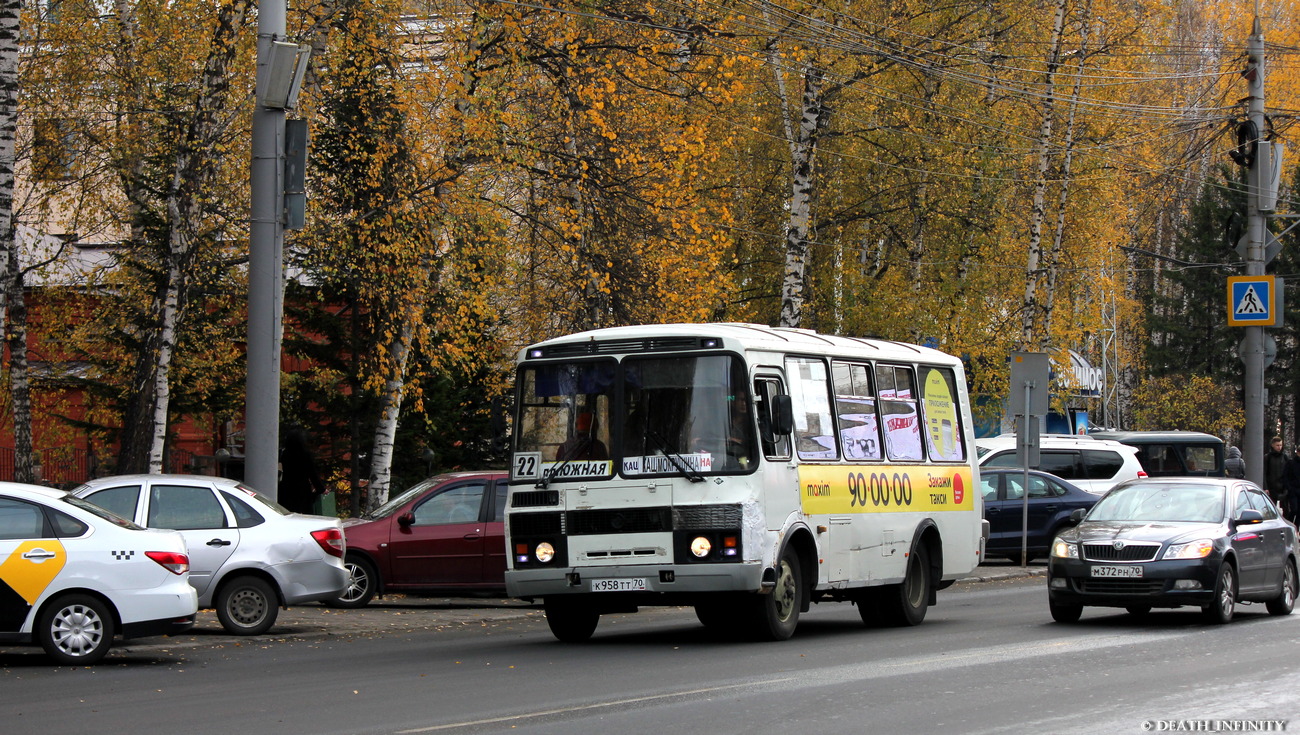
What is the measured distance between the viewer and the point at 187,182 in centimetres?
2000

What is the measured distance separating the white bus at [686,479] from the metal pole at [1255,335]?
743 inches

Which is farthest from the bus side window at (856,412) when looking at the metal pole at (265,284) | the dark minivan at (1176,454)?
the dark minivan at (1176,454)

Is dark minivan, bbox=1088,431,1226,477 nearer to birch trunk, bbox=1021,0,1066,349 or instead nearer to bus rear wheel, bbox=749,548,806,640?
birch trunk, bbox=1021,0,1066,349

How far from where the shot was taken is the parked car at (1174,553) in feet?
52.1

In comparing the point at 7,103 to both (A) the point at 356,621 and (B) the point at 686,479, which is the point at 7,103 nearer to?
(A) the point at 356,621

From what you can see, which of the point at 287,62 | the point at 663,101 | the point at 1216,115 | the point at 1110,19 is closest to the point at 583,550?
the point at 287,62

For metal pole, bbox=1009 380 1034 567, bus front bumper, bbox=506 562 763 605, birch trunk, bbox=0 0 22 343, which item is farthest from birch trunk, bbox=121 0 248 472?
metal pole, bbox=1009 380 1034 567

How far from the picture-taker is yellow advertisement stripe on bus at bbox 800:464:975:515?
601 inches

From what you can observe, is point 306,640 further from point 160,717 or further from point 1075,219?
point 1075,219

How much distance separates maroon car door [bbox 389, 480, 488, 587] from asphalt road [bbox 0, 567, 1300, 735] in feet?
6.68

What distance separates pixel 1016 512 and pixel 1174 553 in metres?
11.4

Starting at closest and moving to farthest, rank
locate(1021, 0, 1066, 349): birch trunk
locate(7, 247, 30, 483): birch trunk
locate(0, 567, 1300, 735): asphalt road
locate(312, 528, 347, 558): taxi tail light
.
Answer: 1. locate(0, 567, 1300, 735): asphalt road
2. locate(312, 528, 347, 558): taxi tail light
3. locate(7, 247, 30, 483): birch trunk
4. locate(1021, 0, 1066, 349): birch trunk

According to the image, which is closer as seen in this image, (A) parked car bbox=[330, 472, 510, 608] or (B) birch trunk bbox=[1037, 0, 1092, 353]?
(A) parked car bbox=[330, 472, 510, 608]

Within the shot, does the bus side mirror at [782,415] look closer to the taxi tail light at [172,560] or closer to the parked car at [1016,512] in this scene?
the taxi tail light at [172,560]
